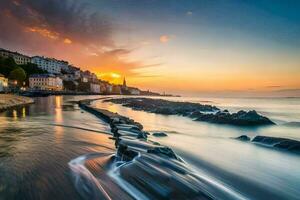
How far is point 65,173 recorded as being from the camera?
16.1 ft

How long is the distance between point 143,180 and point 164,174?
484 millimetres

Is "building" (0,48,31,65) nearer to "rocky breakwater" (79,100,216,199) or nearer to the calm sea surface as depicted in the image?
the calm sea surface

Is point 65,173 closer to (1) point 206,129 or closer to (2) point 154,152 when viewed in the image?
(2) point 154,152

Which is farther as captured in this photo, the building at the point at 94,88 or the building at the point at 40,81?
the building at the point at 94,88

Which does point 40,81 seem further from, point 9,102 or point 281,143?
point 281,143

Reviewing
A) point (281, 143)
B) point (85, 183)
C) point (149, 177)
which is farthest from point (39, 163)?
point (281, 143)

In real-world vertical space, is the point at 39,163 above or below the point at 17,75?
below

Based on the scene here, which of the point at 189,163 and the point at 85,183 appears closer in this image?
the point at 85,183

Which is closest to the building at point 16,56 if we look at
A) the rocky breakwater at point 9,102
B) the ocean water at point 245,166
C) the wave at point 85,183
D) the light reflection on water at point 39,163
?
the rocky breakwater at point 9,102

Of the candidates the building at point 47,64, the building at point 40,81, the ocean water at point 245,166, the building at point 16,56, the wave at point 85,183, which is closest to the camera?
the wave at point 85,183

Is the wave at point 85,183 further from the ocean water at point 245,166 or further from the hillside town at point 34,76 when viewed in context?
the hillside town at point 34,76

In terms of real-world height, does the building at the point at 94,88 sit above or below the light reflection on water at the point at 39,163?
above

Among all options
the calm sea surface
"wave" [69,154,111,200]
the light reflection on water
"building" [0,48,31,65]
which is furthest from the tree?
"wave" [69,154,111,200]

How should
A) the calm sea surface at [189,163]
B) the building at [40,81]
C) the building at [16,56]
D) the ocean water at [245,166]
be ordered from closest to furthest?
the calm sea surface at [189,163]
the ocean water at [245,166]
the building at [40,81]
the building at [16,56]
